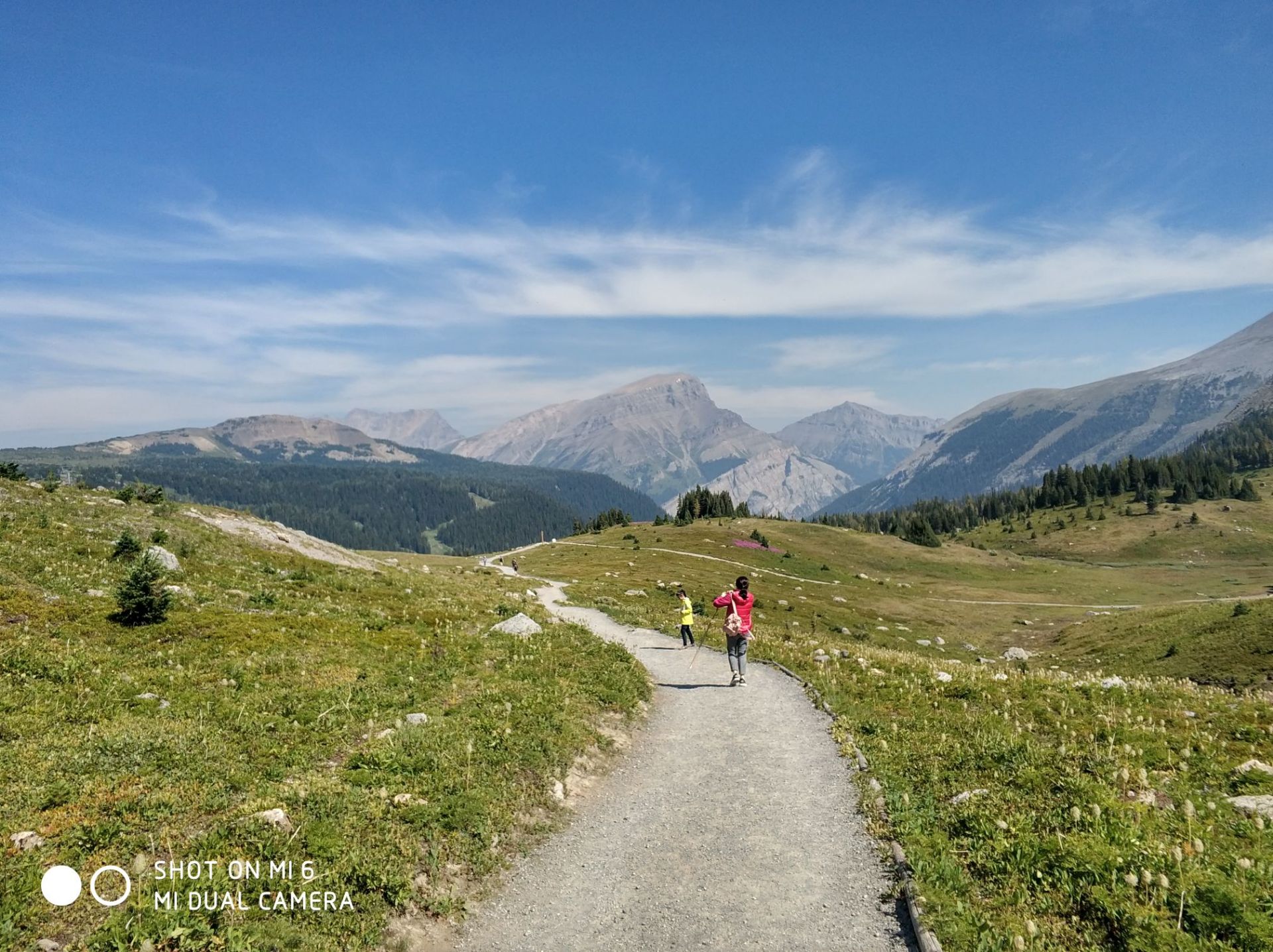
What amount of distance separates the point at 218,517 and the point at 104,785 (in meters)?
38.0

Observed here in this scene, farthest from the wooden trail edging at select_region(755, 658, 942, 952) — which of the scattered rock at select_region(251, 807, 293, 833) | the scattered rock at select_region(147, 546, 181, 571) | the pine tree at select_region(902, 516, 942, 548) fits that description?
the pine tree at select_region(902, 516, 942, 548)

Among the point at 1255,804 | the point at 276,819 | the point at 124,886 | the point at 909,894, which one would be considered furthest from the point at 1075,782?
the point at 124,886

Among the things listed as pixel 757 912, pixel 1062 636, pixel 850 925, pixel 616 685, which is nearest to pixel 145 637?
pixel 616 685

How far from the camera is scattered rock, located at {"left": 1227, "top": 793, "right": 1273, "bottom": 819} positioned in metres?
11.5

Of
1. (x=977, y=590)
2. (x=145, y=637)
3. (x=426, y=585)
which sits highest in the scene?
(x=145, y=637)

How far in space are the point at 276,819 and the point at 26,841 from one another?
3376mm

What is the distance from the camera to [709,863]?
11.7 metres

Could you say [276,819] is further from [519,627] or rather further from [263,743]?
[519,627]

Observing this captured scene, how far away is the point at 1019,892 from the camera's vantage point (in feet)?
32.1

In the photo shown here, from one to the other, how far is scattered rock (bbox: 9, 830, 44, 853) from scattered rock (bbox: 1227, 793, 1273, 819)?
21116 millimetres

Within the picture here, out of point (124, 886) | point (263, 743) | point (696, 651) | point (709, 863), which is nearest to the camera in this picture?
point (124, 886)

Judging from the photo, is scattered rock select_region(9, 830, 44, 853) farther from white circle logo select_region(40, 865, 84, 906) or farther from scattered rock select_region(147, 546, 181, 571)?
scattered rock select_region(147, 546, 181, 571)

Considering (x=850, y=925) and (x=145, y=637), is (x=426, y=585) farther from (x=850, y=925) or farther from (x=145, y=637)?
(x=850, y=925)

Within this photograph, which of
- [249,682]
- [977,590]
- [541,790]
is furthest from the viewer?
[977,590]
